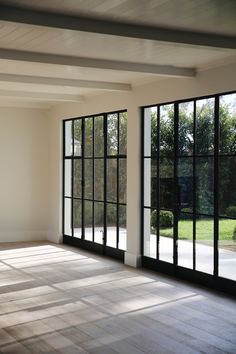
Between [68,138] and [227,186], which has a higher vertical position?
[68,138]

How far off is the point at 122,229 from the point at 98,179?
110 cm

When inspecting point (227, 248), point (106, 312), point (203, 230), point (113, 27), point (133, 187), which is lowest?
point (106, 312)

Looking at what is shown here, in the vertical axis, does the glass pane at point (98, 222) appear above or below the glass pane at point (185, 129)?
below

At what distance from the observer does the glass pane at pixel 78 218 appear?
962 cm

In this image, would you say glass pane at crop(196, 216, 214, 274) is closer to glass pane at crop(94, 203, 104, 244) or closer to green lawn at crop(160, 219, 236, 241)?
green lawn at crop(160, 219, 236, 241)

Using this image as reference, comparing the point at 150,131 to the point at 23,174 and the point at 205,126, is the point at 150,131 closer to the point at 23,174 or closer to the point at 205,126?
the point at 205,126

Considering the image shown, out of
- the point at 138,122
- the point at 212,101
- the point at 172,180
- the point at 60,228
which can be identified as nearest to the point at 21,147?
the point at 60,228

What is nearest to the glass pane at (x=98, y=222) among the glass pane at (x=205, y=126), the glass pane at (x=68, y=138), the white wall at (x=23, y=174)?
the glass pane at (x=68, y=138)

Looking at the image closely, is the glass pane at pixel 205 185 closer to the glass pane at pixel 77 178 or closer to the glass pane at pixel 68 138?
the glass pane at pixel 77 178

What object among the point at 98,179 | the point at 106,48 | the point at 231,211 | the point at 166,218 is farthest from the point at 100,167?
the point at 106,48

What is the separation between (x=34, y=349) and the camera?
453 cm

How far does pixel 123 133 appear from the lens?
835 centimetres

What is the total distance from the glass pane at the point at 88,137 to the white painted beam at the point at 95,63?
2.96m

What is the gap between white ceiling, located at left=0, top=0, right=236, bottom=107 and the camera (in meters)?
4.04
